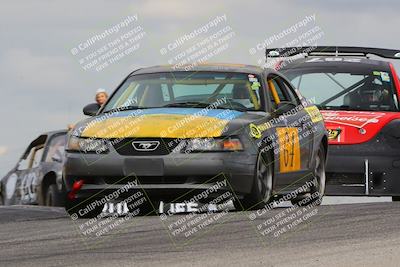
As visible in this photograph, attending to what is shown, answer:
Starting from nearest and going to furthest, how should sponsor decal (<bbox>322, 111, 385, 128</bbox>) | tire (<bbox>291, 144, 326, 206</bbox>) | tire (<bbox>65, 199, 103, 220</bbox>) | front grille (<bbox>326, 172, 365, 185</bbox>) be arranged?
tire (<bbox>65, 199, 103, 220</bbox>)
tire (<bbox>291, 144, 326, 206</bbox>)
front grille (<bbox>326, 172, 365, 185</bbox>)
sponsor decal (<bbox>322, 111, 385, 128</bbox>)

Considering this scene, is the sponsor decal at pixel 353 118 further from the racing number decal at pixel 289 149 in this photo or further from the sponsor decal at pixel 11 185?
the sponsor decal at pixel 11 185

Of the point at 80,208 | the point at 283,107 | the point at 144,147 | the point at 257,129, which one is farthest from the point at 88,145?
the point at 283,107

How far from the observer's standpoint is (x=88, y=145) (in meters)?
12.2

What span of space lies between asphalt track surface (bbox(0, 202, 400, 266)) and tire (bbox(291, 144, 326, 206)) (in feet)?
6.39

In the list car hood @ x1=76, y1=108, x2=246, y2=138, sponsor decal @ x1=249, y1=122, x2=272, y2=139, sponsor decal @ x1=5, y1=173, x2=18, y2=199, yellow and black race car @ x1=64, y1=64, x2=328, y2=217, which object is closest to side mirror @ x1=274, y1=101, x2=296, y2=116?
yellow and black race car @ x1=64, y1=64, x2=328, y2=217

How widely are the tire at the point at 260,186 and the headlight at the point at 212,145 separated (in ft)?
0.95

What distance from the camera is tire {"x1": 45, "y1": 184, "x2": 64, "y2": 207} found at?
17.0 m

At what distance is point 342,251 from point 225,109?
3.82m

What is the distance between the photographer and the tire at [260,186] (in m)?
12.2

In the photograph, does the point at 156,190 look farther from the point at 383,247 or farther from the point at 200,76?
the point at 383,247

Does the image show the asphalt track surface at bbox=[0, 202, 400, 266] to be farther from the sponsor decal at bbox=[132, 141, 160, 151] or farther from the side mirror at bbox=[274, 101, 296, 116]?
the side mirror at bbox=[274, 101, 296, 116]

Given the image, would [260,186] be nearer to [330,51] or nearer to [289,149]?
[289,149]

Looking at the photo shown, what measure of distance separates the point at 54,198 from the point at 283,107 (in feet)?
15.7

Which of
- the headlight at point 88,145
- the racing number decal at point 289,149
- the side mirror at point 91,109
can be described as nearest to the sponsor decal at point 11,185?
the side mirror at point 91,109
